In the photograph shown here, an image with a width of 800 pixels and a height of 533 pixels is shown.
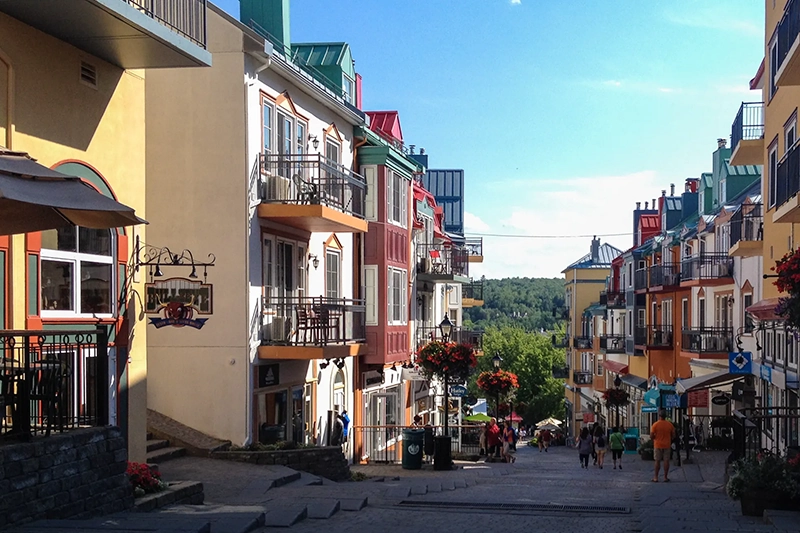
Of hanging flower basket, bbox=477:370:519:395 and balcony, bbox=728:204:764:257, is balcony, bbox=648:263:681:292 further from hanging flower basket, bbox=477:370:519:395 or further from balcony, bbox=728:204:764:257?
hanging flower basket, bbox=477:370:519:395

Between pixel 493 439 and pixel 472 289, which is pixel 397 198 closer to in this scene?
pixel 493 439

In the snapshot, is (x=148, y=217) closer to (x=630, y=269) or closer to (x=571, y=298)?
(x=630, y=269)

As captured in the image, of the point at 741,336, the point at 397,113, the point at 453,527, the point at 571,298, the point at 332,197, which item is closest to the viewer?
the point at 453,527

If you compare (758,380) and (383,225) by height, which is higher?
(383,225)

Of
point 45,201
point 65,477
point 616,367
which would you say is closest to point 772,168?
point 65,477

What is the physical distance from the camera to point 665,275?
45.8m

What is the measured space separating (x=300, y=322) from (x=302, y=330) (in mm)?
631

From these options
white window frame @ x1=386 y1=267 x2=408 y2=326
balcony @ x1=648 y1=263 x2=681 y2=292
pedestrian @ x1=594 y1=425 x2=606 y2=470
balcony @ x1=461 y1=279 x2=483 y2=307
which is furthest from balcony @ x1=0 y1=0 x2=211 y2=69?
balcony @ x1=648 y1=263 x2=681 y2=292

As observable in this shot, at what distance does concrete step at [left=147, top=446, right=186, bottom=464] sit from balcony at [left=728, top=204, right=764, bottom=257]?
51.9ft

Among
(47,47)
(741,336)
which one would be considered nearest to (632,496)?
(47,47)

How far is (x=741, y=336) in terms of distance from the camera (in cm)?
3366

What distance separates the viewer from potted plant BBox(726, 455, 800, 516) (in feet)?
43.6

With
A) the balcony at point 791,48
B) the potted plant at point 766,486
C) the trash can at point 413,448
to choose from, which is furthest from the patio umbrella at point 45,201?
the trash can at point 413,448

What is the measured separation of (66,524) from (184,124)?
13.3m
